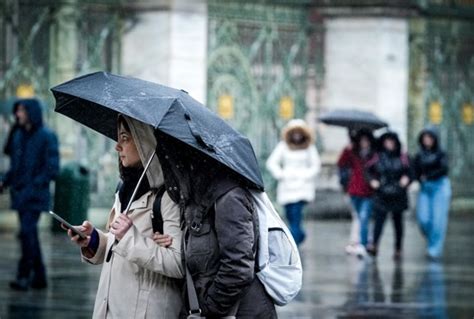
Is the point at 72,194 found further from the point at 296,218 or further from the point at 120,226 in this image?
the point at 120,226

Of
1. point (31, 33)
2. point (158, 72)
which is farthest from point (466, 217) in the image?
point (31, 33)

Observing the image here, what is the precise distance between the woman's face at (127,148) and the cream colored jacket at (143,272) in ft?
0.53

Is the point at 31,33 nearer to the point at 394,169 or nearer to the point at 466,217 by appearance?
the point at 394,169

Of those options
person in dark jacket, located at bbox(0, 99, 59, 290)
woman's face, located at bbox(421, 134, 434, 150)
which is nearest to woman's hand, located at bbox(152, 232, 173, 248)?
person in dark jacket, located at bbox(0, 99, 59, 290)

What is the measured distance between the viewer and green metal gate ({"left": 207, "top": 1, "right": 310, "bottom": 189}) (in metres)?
24.8

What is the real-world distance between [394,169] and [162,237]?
13.5 metres

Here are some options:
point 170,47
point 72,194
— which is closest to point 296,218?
point 72,194

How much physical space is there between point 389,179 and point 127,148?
13.4m

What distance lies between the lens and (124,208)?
7.30 meters

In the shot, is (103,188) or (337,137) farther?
(337,137)

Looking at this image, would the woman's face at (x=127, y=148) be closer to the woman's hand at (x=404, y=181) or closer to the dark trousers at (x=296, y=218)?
the dark trousers at (x=296, y=218)

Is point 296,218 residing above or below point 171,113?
below

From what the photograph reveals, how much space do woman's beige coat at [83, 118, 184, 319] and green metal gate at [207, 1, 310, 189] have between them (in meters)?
17.4

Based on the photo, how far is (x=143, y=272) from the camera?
7090mm
